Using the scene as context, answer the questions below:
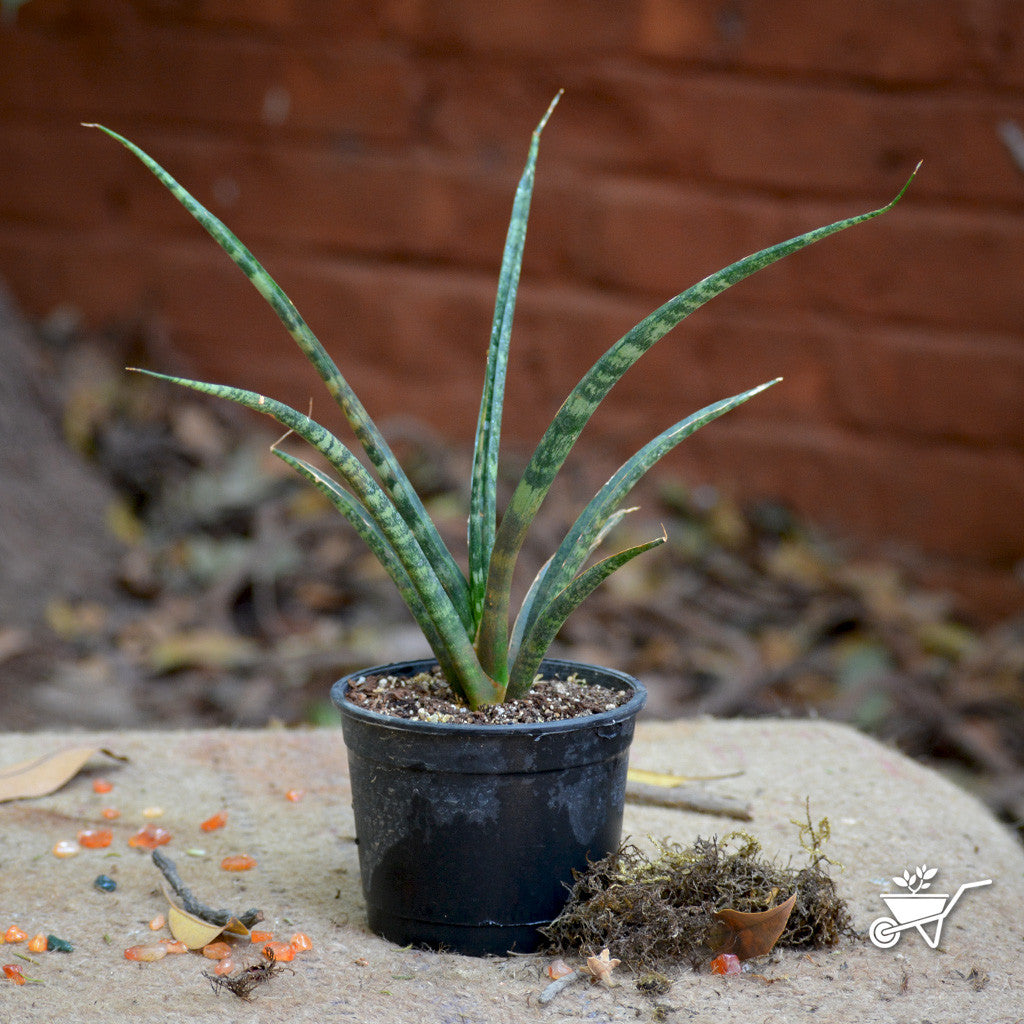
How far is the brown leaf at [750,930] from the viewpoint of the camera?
1.01 meters

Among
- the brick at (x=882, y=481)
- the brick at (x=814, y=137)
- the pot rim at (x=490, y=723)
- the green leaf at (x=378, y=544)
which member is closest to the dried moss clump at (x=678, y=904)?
the pot rim at (x=490, y=723)

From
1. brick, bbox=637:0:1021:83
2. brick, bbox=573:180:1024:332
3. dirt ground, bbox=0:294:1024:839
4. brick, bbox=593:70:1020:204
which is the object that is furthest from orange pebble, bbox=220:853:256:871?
brick, bbox=637:0:1021:83

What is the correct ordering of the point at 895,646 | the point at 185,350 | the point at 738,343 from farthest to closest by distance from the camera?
the point at 185,350
the point at 738,343
the point at 895,646

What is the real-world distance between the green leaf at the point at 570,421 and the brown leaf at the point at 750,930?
0.30 meters

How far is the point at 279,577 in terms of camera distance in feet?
8.39

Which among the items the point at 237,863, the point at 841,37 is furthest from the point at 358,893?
the point at 841,37

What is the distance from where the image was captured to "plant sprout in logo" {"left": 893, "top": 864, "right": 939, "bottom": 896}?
48.0 inches

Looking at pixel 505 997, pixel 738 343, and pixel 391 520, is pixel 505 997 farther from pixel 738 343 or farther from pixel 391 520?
pixel 738 343

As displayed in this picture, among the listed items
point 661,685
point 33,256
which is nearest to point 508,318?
point 661,685

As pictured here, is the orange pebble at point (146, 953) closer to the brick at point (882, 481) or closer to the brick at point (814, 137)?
the brick at point (882, 481)

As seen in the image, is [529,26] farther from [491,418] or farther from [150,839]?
[150,839]

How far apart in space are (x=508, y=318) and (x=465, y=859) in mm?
509

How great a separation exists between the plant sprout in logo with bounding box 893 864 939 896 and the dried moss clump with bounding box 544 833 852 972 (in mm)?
174

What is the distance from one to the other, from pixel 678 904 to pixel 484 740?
24 cm
